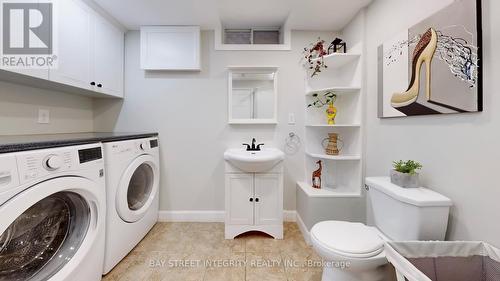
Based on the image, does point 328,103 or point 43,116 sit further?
point 328,103

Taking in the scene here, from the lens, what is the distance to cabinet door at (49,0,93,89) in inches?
57.2

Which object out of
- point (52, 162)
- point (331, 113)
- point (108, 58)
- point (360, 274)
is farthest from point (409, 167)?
point (108, 58)

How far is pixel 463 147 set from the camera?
101cm

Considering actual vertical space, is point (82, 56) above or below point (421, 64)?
above

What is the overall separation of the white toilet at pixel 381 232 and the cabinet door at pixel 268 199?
0.67m

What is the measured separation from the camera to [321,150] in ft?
7.23

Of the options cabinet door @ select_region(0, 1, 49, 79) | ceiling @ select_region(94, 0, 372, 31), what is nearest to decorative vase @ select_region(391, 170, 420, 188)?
ceiling @ select_region(94, 0, 372, 31)

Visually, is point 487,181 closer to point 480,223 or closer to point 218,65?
point 480,223

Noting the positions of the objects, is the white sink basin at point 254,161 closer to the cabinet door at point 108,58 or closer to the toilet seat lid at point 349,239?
the toilet seat lid at point 349,239

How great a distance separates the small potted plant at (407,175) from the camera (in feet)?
3.79

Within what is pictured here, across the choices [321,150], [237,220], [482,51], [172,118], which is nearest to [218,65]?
[172,118]

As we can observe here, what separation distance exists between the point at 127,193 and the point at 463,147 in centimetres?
221

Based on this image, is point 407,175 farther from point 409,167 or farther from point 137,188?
point 137,188

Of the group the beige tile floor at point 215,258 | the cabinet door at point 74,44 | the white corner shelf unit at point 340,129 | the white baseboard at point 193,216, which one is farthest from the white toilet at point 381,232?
the cabinet door at point 74,44
